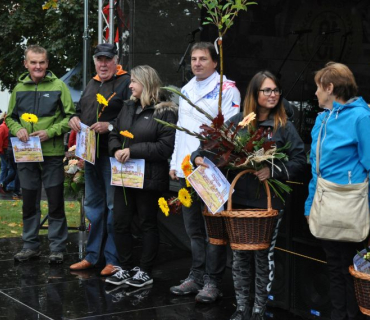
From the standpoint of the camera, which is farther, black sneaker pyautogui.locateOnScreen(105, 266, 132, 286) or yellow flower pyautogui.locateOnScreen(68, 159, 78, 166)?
yellow flower pyautogui.locateOnScreen(68, 159, 78, 166)

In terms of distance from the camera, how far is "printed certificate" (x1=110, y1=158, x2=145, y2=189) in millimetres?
6078

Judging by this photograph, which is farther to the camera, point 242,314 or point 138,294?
point 138,294

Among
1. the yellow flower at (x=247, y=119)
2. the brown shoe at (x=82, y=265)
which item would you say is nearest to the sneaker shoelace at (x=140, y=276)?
the brown shoe at (x=82, y=265)

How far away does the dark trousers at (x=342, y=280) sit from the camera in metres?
4.46

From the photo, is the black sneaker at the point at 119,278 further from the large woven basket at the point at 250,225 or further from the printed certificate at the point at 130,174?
the large woven basket at the point at 250,225

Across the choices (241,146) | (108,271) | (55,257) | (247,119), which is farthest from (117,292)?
(247,119)

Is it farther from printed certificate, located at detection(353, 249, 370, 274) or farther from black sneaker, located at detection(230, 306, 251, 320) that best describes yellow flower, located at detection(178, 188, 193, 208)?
printed certificate, located at detection(353, 249, 370, 274)

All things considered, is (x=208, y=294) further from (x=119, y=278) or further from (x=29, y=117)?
(x=29, y=117)

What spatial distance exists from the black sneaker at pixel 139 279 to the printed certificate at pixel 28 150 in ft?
5.15

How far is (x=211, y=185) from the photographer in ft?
16.2

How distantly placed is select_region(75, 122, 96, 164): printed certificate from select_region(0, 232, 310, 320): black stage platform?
1.06m

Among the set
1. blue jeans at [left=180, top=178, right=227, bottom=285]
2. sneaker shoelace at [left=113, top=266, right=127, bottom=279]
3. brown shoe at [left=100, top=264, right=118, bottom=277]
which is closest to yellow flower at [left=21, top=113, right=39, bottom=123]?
brown shoe at [left=100, top=264, right=118, bottom=277]

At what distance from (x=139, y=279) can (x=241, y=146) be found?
1.93 meters

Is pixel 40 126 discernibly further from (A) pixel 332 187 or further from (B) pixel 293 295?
(A) pixel 332 187
